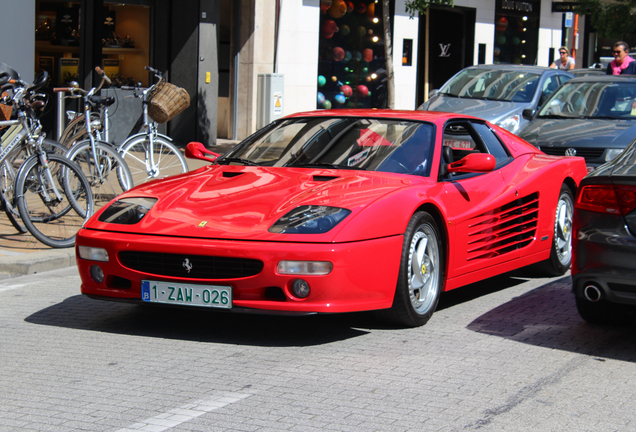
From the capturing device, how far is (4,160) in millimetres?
8430

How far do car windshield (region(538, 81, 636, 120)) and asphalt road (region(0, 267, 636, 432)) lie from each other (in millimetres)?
5993

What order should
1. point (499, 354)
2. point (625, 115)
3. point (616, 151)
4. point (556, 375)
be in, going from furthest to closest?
point (625, 115) → point (616, 151) → point (499, 354) → point (556, 375)

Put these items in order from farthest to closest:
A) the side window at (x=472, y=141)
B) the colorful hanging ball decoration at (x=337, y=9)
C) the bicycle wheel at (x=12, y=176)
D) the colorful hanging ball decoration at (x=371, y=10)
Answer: the colorful hanging ball decoration at (x=371, y=10) → the colorful hanging ball decoration at (x=337, y=9) → the bicycle wheel at (x=12, y=176) → the side window at (x=472, y=141)

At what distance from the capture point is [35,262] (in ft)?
25.0

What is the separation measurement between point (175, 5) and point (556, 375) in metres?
14.2

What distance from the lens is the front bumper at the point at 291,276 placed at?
4.95 meters

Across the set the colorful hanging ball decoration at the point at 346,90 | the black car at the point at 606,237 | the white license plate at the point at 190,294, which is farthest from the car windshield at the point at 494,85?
the white license plate at the point at 190,294

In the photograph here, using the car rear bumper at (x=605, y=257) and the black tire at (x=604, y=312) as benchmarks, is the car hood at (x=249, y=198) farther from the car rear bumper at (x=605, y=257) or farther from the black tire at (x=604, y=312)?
the black tire at (x=604, y=312)

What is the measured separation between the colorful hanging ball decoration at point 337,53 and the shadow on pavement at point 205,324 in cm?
1629

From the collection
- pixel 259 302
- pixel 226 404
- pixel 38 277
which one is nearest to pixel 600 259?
pixel 259 302

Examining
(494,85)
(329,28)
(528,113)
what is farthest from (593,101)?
(329,28)

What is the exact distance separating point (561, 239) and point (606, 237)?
234 cm

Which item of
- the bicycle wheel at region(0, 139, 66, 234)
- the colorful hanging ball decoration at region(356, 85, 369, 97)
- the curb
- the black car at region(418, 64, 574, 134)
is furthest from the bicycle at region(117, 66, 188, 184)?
the colorful hanging ball decoration at region(356, 85, 369, 97)

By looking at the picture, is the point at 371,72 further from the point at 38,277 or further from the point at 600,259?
the point at 600,259
